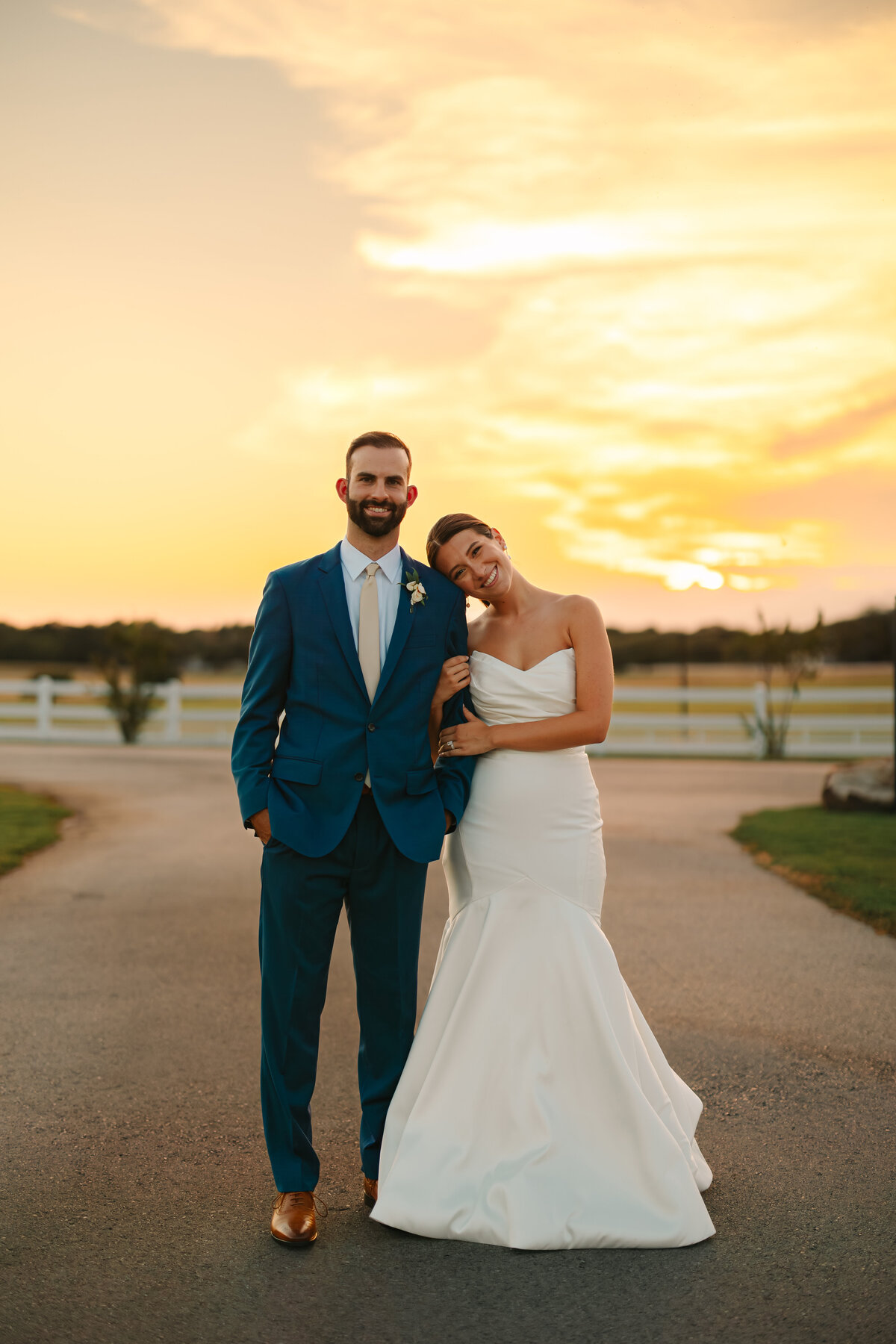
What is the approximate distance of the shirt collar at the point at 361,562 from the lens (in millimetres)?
3496

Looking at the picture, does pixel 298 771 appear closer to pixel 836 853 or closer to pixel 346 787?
pixel 346 787

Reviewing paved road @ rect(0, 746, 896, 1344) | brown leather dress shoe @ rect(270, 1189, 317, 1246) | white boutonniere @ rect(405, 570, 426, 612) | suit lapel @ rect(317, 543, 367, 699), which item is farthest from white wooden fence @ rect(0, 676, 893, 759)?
brown leather dress shoe @ rect(270, 1189, 317, 1246)

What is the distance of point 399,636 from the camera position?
134 inches

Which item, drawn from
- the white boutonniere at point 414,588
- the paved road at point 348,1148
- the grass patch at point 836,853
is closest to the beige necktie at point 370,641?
the white boutonniere at point 414,588

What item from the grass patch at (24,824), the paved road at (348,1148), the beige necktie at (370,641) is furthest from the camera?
the grass patch at (24,824)

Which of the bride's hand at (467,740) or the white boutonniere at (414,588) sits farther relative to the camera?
the bride's hand at (467,740)

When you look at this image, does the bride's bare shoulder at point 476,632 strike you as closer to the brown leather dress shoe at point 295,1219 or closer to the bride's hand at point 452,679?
the bride's hand at point 452,679

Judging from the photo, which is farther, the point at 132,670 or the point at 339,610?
the point at 132,670

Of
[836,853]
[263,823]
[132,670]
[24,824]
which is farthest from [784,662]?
[263,823]

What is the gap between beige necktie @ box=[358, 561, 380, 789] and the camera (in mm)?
3438

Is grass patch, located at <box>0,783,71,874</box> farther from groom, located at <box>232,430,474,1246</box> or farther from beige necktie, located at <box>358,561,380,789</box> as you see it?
beige necktie, located at <box>358,561,380,789</box>

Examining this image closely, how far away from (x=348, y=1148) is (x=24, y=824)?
8964 millimetres

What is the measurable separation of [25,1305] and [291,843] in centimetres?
133

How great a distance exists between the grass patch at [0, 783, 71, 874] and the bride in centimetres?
694
